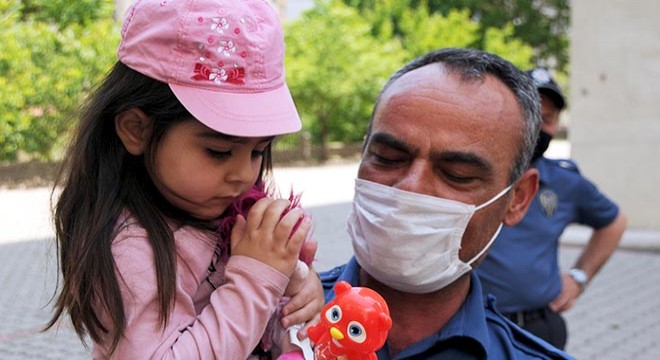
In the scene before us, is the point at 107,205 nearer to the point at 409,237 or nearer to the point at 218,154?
the point at 218,154

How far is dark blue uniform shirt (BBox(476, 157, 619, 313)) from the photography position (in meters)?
3.73

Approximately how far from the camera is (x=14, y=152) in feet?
61.1

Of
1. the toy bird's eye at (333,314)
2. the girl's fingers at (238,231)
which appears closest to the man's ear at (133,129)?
the girl's fingers at (238,231)

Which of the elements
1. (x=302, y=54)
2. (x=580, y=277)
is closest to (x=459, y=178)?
(x=580, y=277)

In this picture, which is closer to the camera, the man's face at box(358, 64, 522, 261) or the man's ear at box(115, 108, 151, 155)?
the man's ear at box(115, 108, 151, 155)

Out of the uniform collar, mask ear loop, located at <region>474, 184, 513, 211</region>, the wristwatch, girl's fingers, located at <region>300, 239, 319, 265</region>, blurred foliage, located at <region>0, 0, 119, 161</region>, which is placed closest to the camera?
girl's fingers, located at <region>300, 239, 319, 265</region>

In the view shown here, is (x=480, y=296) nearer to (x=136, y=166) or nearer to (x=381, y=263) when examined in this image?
(x=381, y=263)

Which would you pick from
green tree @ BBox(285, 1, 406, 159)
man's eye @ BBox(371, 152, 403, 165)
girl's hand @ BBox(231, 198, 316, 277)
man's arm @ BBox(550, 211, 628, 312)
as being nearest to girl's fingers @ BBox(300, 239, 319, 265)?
girl's hand @ BBox(231, 198, 316, 277)

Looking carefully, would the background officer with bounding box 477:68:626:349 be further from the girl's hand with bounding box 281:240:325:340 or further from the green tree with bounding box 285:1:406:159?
the green tree with bounding box 285:1:406:159

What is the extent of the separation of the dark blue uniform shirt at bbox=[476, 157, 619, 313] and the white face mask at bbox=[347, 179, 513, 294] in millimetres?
1314

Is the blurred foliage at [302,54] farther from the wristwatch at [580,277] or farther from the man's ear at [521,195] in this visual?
the man's ear at [521,195]

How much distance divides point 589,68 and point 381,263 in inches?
367

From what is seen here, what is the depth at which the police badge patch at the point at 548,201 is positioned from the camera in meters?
4.02

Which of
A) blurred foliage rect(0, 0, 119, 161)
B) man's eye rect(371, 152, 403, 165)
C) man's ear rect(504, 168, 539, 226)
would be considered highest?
man's eye rect(371, 152, 403, 165)
